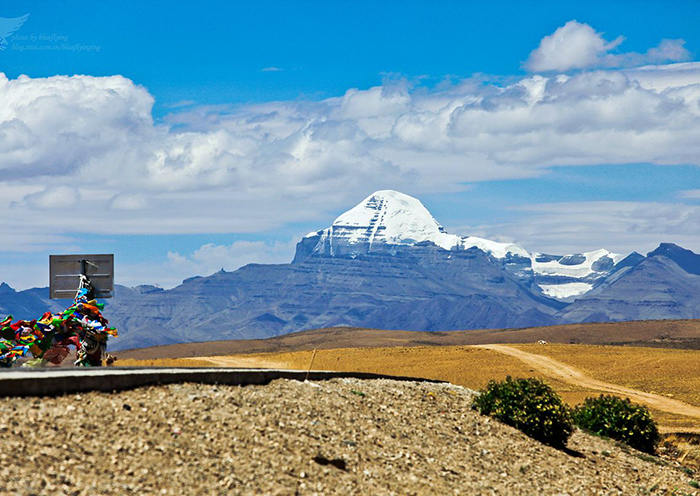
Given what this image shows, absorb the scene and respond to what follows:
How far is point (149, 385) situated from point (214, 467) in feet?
12.6

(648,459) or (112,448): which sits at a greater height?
(112,448)

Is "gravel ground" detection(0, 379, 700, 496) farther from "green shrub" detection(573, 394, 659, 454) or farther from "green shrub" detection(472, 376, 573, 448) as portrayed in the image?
"green shrub" detection(573, 394, 659, 454)

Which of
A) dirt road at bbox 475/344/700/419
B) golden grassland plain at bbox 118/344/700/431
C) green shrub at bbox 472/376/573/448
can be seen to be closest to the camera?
green shrub at bbox 472/376/573/448

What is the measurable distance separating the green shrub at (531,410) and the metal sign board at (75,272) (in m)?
13.9

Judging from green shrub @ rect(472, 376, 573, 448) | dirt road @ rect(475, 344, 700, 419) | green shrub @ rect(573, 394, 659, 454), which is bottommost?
dirt road @ rect(475, 344, 700, 419)

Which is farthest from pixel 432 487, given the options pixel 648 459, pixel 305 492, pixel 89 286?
pixel 89 286

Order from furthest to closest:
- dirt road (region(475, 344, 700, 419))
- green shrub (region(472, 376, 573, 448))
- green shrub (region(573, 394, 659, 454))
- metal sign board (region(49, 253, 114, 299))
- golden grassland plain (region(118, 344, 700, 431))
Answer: golden grassland plain (region(118, 344, 700, 431)), dirt road (region(475, 344, 700, 419)), metal sign board (region(49, 253, 114, 299)), green shrub (region(573, 394, 659, 454)), green shrub (region(472, 376, 573, 448))

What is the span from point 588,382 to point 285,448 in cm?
4204

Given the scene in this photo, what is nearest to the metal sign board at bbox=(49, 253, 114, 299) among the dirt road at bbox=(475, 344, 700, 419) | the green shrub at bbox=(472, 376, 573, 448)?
the green shrub at bbox=(472, 376, 573, 448)

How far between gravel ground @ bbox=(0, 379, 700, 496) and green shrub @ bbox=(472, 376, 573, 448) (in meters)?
0.54

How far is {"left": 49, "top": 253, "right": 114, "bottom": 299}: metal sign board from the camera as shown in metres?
30.2

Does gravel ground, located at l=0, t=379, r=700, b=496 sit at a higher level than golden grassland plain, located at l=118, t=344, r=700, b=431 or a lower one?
higher

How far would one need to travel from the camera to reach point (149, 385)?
17297mm

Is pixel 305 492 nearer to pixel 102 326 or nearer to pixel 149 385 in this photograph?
pixel 149 385
